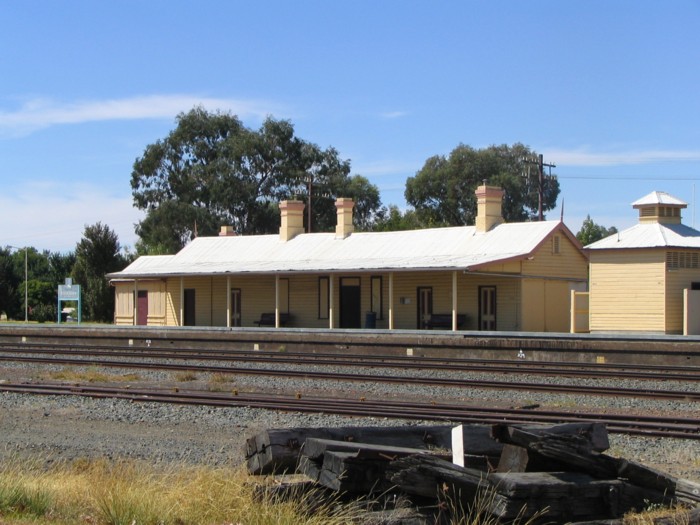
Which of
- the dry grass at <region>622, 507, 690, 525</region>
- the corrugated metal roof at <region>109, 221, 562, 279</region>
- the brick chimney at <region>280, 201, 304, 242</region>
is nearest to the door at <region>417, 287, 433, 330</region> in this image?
the corrugated metal roof at <region>109, 221, 562, 279</region>

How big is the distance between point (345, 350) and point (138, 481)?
2053 centimetres

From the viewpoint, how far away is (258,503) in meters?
6.20

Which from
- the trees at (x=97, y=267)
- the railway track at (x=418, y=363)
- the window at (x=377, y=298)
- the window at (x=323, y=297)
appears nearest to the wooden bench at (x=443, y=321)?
the window at (x=377, y=298)

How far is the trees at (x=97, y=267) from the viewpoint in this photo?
176 ft

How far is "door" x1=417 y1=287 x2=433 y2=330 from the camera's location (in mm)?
35531

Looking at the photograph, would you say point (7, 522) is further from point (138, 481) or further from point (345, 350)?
point (345, 350)

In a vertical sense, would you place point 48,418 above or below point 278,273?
below

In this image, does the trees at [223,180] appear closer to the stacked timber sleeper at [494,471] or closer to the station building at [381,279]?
the station building at [381,279]

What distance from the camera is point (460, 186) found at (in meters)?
83.4

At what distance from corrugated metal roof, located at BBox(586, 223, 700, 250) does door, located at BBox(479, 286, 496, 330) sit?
4598 mm

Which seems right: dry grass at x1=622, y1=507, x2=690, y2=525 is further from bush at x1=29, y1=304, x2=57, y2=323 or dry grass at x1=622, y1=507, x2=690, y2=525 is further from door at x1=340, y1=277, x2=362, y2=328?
bush at x1=29, y1=304, x2=57, y2=323

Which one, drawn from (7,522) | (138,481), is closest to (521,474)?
(138,481)

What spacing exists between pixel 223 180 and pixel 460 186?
21.8m

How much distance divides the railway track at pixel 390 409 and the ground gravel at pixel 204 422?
226 millimetres
